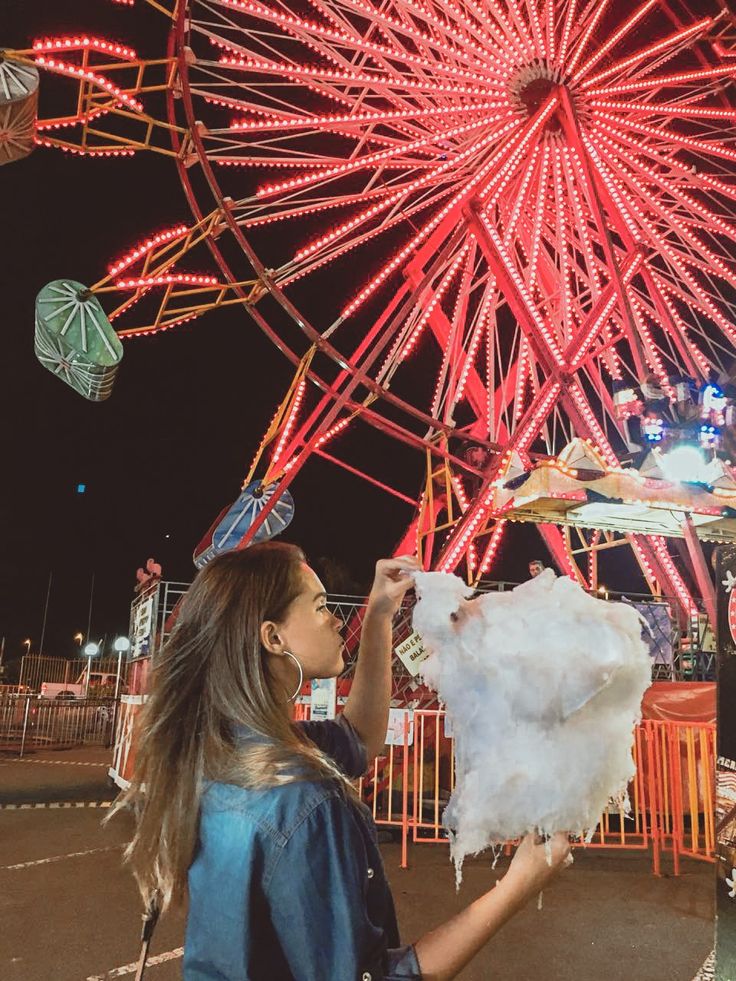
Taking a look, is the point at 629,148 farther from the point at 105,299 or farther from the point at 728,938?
the point at 728,938

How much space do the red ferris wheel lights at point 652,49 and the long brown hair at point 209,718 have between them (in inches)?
424

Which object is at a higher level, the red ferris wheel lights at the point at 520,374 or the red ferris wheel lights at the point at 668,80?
the red ferris wheel lights at the point at 668,80

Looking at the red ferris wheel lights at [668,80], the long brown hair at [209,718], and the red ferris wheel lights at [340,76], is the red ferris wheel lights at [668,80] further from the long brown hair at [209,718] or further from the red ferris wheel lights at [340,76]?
the long brown hair at [209,718]

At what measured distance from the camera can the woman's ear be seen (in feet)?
5.45

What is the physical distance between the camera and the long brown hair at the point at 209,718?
147 cm

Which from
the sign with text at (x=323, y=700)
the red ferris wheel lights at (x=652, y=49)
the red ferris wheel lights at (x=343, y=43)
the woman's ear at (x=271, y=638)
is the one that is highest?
the red ferris wheel lights at (x=652, y=49)

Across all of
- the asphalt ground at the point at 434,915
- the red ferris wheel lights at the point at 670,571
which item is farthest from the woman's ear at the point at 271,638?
the red ferris wheel lights at the point at 670,571

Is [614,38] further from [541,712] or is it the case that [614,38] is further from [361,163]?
[541,712]

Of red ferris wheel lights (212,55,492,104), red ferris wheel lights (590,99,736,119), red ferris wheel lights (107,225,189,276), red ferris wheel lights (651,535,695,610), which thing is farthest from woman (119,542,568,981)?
red ferris wheel lights (651,535,695,610)

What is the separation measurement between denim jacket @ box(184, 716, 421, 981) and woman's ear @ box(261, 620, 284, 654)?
321mm

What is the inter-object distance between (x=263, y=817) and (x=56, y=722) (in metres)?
22.0

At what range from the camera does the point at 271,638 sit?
1684mm

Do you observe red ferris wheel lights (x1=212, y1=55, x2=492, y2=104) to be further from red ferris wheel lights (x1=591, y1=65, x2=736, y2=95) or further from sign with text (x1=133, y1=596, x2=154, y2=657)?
sign with text (x1=133, y1=596, x2=154, y2=657)

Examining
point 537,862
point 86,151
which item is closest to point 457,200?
point 86,151
